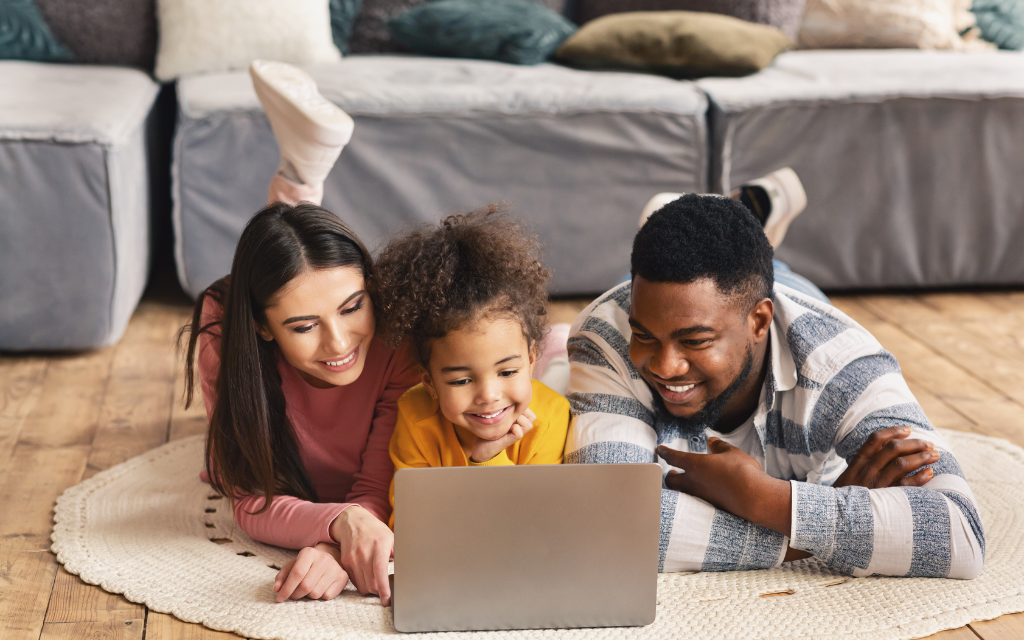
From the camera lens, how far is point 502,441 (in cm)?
111

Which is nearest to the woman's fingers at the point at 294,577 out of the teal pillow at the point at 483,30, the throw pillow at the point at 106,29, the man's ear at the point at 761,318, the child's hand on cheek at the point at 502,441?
the child's hand on cheek at the point at 502,441

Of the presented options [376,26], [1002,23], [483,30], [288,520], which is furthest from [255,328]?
[1002,23]

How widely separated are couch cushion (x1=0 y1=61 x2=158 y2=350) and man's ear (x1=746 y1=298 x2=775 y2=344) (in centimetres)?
125

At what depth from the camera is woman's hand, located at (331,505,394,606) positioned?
41.2 inches

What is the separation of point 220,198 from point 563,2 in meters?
1.12

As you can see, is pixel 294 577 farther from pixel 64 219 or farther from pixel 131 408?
pixel 64 219

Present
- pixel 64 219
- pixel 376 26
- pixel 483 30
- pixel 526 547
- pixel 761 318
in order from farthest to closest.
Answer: pixel 376 26 < pixel 483 30 < pixel 64 219 < pixel 761 318 < pixel 526 547

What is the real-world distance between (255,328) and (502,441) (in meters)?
0.33

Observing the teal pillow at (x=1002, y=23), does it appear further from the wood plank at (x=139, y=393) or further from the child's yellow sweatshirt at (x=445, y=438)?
the wood plank at (x=139, y=393)

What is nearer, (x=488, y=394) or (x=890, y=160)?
(x=488, y=394)

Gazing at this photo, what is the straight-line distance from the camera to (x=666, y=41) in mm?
2262

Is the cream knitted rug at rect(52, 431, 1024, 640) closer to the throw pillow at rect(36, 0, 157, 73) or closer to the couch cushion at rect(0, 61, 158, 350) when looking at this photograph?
the couch cushion at rect(0, 61, 158, 350)

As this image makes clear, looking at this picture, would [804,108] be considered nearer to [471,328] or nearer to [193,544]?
[471,328]

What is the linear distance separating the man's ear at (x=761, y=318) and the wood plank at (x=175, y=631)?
674mm
